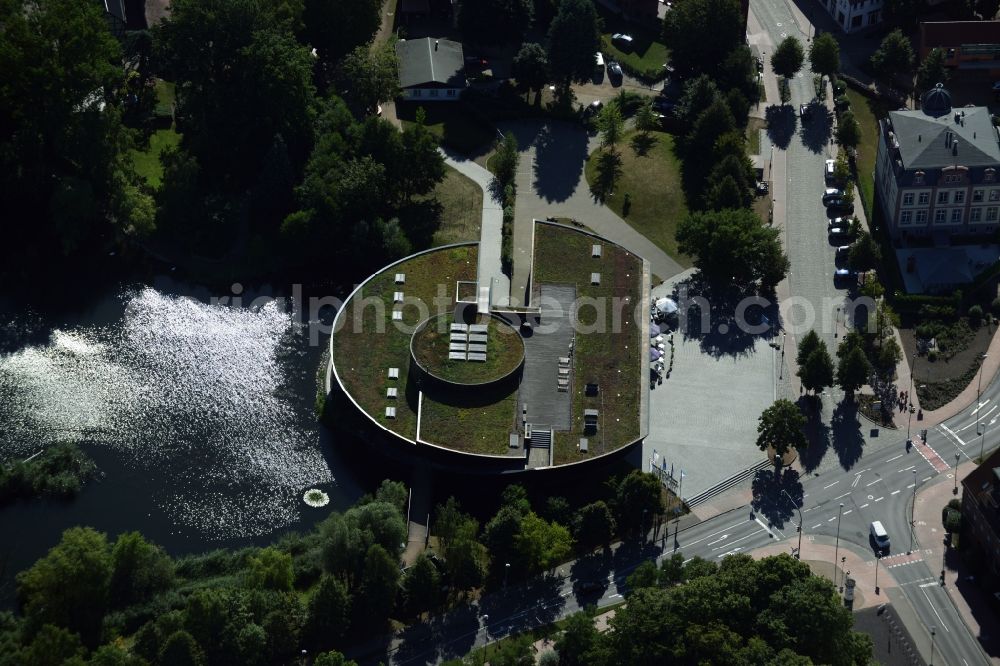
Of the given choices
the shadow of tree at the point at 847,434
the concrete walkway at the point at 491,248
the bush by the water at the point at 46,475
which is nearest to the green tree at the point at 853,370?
the shadow of tree at the point at 847,434

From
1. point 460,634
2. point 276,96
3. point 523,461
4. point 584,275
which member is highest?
point 276,96

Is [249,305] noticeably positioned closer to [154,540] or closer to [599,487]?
[154,540]

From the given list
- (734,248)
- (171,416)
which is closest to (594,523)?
(734,248)

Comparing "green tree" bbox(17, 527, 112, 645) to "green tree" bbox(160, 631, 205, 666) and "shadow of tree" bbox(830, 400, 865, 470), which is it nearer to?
"green tree" bbox(160, 631, 205, 666)

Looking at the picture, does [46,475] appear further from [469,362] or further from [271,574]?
[469,362]

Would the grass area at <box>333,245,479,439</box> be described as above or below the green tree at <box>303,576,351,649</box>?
above

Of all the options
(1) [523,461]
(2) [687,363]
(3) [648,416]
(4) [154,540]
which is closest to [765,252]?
(2) [687,363]

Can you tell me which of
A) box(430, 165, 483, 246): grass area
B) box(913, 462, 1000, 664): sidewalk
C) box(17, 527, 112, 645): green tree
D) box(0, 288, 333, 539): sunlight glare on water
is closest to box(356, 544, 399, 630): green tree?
box(0, 288, 333, 539): sunlight glare on water
